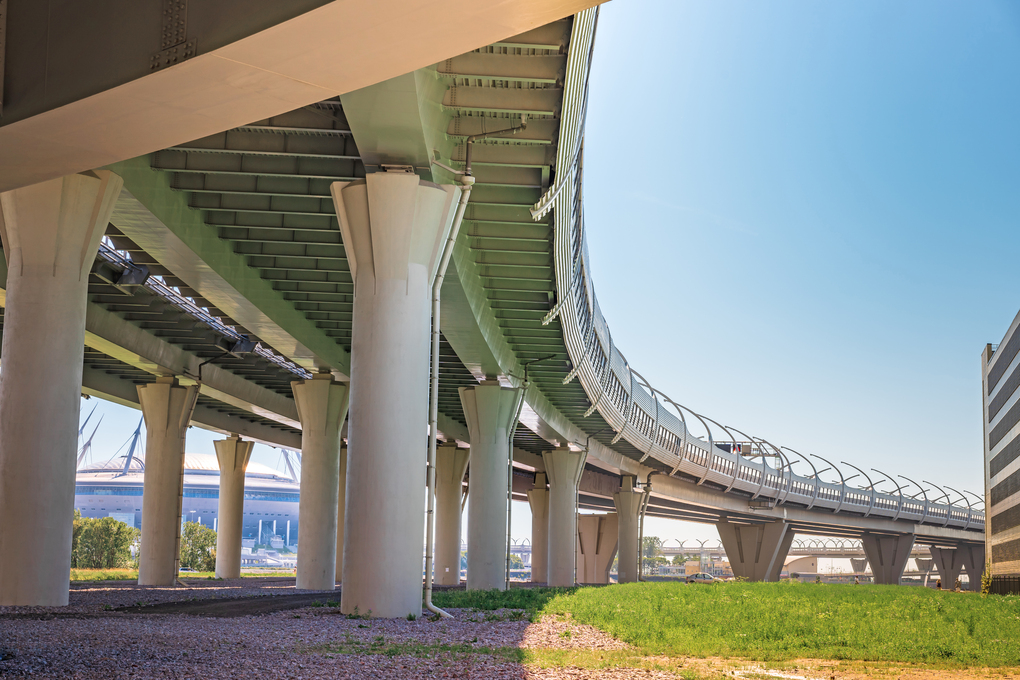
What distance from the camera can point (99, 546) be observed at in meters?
72.2

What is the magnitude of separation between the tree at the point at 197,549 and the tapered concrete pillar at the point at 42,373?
62.2 metres

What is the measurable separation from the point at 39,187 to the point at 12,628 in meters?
8.01

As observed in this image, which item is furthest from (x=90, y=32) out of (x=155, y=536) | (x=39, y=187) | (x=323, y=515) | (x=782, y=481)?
(x=782, y=481)

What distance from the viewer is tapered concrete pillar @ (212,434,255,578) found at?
46.1m

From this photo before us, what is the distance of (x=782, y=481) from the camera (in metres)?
75.6

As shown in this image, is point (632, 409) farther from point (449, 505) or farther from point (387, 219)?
point (387, 219)

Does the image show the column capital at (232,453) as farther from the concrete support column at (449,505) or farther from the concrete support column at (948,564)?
the concrete support column at (948,564)

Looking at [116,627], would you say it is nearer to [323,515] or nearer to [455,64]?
[455,64]

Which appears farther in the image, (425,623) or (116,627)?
(425,623)

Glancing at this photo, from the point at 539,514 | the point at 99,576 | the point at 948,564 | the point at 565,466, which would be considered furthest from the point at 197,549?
the point at 948,564

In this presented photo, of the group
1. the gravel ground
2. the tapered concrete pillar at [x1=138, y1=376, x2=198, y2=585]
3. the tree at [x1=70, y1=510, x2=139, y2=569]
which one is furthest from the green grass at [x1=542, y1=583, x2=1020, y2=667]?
the tree at [x1=70, y1=510, x2=139, y2=569]

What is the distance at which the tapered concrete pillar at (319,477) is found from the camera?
30.8 meters

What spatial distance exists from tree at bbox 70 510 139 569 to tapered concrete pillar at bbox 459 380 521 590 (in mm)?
50453

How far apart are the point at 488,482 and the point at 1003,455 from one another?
51.0m
